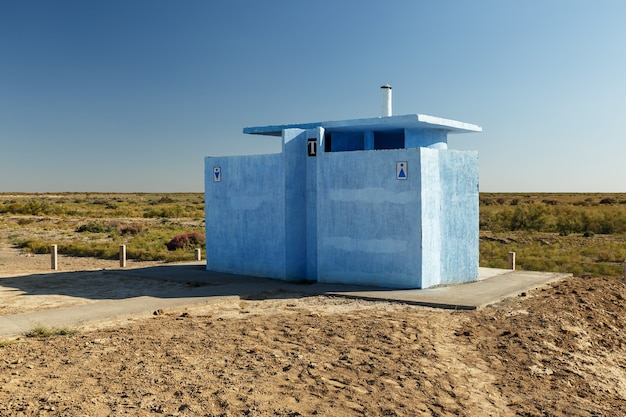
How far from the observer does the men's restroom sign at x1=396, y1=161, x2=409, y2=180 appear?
16172 mm

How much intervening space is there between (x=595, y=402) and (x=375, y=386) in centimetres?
322

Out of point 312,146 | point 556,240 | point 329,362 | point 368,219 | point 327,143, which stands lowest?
point 329,362

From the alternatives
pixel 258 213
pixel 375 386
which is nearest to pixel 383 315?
pixel 375 386

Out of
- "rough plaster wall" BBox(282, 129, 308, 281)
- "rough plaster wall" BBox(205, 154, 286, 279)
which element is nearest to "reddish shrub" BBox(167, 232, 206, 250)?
"rough plaster wall" BBox(205, 154, 286, 279)

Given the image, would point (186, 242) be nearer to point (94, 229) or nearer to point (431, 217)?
point (94, 229)

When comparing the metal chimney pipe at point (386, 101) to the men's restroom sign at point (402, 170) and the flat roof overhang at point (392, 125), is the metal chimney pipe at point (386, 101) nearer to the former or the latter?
the flat roof overhang at point (392, 125)

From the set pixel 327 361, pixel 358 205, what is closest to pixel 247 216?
pixel 358 205

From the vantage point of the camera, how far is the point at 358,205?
1708 cm

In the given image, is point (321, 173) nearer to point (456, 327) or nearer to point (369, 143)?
point (369, 143)

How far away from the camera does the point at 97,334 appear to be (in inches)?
462

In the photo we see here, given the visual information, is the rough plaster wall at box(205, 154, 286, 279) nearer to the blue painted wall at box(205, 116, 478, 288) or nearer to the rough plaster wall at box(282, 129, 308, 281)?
the blue painted wall at box(205, 116, 478, 288)

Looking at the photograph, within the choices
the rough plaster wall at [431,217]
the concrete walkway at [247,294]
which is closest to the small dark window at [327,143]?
the rough plaster wall at [431,217]

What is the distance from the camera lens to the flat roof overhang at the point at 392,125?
647 inches

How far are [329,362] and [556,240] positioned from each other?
28735 millimetres
